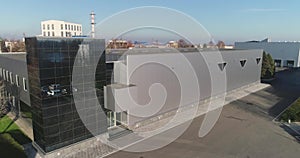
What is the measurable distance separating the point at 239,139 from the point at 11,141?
13.5 m

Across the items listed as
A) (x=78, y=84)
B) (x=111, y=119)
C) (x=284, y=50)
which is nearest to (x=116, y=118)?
(x=111, y=119)

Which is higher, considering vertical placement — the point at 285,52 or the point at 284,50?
the point at 284,50

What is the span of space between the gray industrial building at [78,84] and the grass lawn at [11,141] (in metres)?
1.05

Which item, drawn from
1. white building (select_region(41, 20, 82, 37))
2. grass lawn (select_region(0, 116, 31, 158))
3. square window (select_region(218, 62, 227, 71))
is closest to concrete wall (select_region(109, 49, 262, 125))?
Result: square window (select_region(218, 62, 227, 71))

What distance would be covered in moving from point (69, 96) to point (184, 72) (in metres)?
9.91

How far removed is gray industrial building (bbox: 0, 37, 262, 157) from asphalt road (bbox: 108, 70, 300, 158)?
2.77m

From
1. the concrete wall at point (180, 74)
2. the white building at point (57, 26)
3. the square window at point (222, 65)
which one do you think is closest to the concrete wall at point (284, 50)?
the concrete wall at point (180, 74)

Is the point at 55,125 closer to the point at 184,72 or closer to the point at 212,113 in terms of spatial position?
the point at 184,72

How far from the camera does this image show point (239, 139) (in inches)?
547

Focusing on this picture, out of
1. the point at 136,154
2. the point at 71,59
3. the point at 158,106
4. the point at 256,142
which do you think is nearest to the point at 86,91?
the point at 71,59

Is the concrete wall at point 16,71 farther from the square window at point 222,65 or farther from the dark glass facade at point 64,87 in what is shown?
the square window at point 222,65

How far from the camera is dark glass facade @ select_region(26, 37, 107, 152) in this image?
10867 millimetres

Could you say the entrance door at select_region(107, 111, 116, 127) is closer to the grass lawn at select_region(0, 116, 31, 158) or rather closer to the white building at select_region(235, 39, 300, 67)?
the grass lawn at select_region(0, 116, 31, 158)

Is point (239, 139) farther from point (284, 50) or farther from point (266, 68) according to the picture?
point (284, 50)
